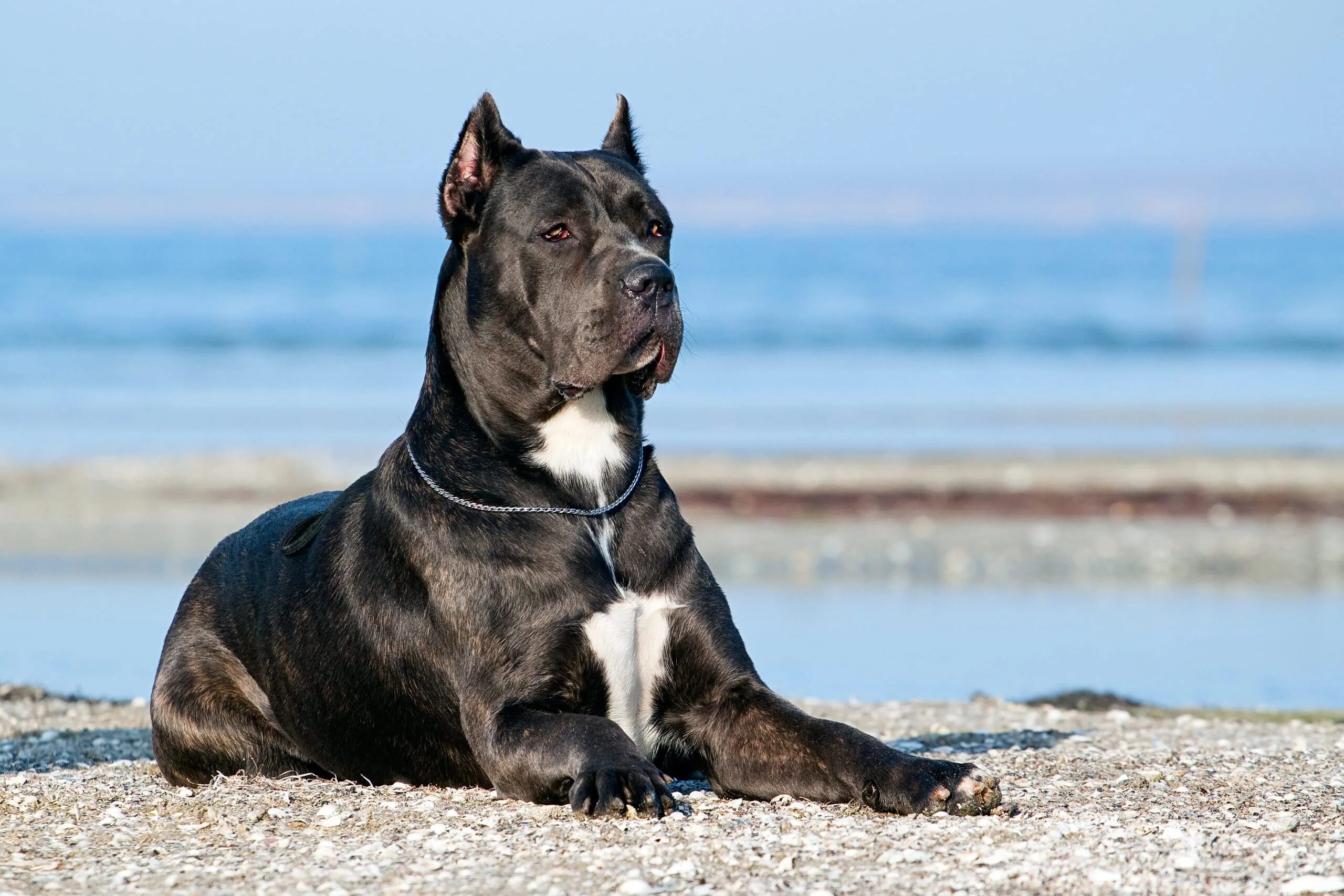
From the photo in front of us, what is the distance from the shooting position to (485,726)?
5.30 m

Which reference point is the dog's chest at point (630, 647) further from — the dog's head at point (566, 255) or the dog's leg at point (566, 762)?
→ the dog's head at point (566, 255)

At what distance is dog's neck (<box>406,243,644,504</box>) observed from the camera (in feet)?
18.4

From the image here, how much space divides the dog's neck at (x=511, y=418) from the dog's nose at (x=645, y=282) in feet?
1.19

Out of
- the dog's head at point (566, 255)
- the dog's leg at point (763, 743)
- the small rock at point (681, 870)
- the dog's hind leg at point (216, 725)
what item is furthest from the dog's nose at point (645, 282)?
the dog's hind leg at point (216, 725)

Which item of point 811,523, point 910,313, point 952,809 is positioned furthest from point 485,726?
point 910,313

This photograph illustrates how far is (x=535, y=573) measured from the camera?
212 inches

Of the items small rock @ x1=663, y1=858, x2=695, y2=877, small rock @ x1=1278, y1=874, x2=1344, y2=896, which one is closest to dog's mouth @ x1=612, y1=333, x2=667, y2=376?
small rock @ x1=663, y1=858, x2=695, y2=877

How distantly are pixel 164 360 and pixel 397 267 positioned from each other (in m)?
32.7

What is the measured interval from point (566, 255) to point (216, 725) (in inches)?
82.9

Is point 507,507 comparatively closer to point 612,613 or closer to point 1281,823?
point 612,613

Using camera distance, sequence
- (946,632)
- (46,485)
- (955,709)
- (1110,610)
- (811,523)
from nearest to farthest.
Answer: (955,709) < (946,632) < (1110,610) < (811,523) < (46,485)

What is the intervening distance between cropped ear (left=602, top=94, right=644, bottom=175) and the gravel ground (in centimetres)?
231

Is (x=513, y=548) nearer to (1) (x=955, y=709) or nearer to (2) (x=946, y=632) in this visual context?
(1) (x=955, y=709)

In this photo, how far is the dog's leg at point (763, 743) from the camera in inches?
202
